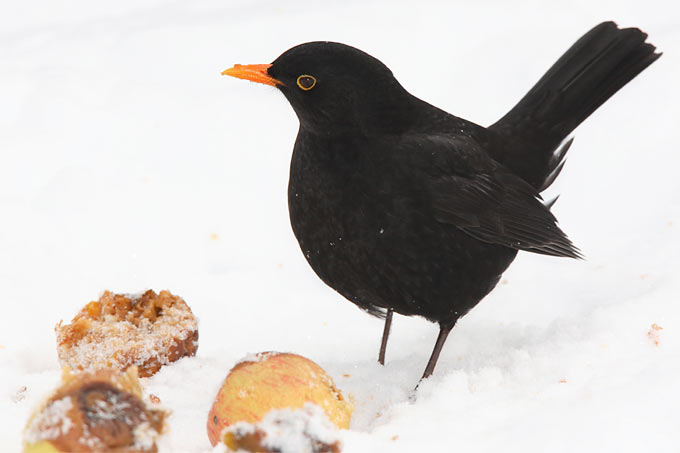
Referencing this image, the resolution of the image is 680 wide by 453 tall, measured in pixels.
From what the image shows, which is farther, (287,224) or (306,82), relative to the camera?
(287,224)

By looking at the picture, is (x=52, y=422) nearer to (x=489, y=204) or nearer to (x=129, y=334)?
(x=129, y=334)

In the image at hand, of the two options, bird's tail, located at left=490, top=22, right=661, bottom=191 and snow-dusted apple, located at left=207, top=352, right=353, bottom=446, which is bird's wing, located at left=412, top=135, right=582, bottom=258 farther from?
snow-dusted apple, located at left=207, top=352, right=353, bottom=446

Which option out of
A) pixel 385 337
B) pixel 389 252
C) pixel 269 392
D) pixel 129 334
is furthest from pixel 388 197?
pixel 129 334

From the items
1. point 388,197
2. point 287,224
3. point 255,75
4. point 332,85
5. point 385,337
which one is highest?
point 255,75

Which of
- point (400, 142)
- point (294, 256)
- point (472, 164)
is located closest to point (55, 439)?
point (400, 142)

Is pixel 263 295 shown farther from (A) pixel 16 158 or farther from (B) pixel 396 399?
(A) pixel 16 158

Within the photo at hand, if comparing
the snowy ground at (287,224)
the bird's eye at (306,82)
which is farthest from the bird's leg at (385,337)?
the bird's eye at (306,82)
